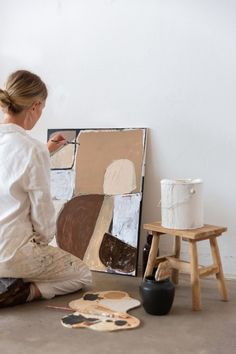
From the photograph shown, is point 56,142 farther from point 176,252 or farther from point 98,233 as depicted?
point 176,252

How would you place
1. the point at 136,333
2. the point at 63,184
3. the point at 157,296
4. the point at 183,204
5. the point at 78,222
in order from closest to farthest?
the point at 136,333 → the point at 157,296 → the point at 183,204 → the point at 78,222 → the point at 63,184

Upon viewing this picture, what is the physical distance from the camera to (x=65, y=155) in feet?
9.50

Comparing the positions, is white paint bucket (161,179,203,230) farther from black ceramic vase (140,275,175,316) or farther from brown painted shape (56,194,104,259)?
brown painted shape (56,194,104,259)

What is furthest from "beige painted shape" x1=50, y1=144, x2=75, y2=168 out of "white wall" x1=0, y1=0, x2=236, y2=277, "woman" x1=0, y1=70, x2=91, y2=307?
"woman" x1=0, y1=70, x2=91, y2=307

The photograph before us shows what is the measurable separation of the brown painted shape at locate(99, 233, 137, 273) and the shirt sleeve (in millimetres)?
564

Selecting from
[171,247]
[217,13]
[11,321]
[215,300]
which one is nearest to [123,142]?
[171,247]

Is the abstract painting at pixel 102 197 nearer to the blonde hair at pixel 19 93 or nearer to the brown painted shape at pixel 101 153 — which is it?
the brown painted shape at pixel 101 153

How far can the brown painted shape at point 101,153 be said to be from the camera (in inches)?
106

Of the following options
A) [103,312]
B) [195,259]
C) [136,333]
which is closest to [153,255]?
[195,259]

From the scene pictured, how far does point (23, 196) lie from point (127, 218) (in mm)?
738

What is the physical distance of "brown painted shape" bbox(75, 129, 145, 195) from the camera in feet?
8.82

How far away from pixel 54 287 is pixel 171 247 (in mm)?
736

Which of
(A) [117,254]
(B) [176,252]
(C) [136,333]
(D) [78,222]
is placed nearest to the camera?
(C) [136,333]

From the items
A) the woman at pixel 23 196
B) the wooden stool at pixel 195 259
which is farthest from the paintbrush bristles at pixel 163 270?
the woman at pixel 23 196
